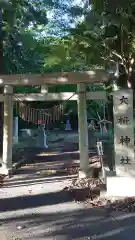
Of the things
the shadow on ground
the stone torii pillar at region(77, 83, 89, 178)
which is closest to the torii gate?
the stone torii pillar at region(77, 83, 89, 178)

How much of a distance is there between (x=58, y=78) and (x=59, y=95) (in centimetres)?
67

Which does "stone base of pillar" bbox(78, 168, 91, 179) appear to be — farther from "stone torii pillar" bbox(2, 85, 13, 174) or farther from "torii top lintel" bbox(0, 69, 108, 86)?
"torii top lintel" bbox(0, 69, 108, 86)

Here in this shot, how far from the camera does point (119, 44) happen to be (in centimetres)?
708

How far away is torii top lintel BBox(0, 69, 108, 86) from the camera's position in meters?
8.14

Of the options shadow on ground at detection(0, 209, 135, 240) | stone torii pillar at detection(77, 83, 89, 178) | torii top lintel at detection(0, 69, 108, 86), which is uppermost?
torii top lintel at detection(0, 69, 108, 86)

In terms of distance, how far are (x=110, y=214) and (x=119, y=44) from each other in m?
3.65

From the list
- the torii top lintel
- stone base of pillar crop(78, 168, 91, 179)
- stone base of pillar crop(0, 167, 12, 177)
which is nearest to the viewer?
the torii top lintel

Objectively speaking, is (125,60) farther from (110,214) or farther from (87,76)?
(110,214)

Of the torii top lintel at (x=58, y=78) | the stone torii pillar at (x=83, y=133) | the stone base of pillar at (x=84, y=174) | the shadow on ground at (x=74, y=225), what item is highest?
the torii top lintel at (x=58, y=78)

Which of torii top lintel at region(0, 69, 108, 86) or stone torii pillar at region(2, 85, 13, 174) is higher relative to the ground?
torii top lintel at region(0, 69, 108, 86)

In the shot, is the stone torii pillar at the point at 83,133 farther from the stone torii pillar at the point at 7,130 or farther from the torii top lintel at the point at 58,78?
the stone torii pillar at the point at 7,130

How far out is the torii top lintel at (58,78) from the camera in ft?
26.7

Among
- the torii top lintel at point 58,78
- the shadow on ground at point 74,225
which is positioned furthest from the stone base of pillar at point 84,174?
the shadow on ground at point 74,225

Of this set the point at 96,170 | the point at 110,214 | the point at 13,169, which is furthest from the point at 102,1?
the point at 13,169
